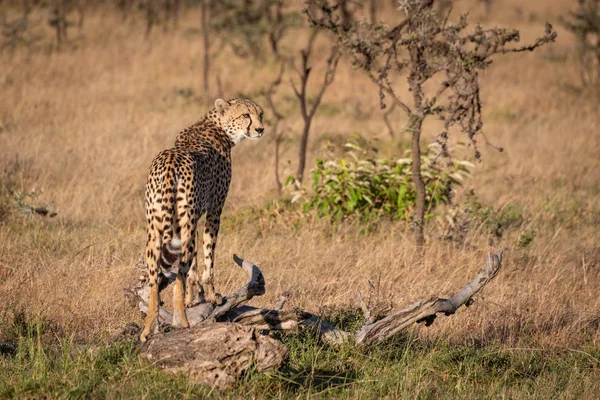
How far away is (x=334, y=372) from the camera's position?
4.15 m

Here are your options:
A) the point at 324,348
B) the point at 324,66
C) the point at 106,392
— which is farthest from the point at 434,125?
the point at 106,392

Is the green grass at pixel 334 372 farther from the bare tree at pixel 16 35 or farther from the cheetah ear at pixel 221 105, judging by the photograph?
the bare tree at pixel 16 35

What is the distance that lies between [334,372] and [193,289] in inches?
46.8

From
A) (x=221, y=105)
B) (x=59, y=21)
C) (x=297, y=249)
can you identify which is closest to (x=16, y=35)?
(x=59, y=21)

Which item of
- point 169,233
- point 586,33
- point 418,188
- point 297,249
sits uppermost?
point 586,33

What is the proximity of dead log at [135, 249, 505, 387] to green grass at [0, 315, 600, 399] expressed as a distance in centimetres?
7

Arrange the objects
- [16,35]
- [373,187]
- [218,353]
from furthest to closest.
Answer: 1. [16,35]
2. [373,187]
3. [218,353]

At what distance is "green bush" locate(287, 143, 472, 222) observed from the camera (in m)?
7.13

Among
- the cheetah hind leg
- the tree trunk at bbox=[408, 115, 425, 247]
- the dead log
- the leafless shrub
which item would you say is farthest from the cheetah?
the leafless shrub

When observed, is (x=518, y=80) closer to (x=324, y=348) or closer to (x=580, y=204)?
(x=580, y=204)

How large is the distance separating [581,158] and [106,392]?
27.7 feet

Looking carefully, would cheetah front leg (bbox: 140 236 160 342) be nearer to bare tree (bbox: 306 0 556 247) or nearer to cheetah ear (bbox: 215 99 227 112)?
cheetah ear (bbox: 215 99 227 112)

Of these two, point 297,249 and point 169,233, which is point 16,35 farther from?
point 169,233

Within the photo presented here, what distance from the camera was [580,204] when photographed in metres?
8.53
